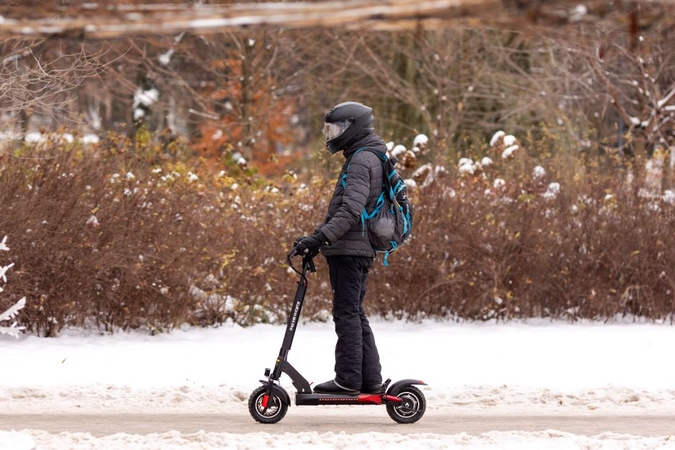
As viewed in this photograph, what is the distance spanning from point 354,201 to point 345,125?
1.58 feet

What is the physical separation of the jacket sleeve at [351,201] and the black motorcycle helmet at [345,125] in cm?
14

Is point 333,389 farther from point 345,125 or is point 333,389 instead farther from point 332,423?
point 345,125

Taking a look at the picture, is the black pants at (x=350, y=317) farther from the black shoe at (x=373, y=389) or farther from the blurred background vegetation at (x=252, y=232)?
the blurred background vegetation at (x=252, y=232)

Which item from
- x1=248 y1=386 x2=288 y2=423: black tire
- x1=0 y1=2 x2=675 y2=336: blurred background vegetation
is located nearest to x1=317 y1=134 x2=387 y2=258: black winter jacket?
x1=248 y1=386 x2=288 y2=423: black tire

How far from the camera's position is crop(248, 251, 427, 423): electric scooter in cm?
744

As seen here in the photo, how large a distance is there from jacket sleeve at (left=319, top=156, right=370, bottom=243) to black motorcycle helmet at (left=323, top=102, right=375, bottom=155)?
0.14 metres

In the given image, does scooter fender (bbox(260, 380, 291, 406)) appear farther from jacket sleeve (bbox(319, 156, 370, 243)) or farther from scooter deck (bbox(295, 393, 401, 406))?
jacket sleeve (bbox(319, 156, 370, 243))

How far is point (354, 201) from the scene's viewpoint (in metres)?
7.22

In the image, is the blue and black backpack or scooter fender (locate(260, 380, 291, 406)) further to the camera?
scooter fender (locate(260, 380, 291, 406))

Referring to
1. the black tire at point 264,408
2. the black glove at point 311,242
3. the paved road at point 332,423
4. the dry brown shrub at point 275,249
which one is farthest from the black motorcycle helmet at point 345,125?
the dry brown shrub at point 275,249

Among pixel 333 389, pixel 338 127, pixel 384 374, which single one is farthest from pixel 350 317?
pixel 384 374

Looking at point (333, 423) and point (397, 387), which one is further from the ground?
point (397, 387)

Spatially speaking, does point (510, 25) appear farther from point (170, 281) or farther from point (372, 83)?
point (372, 83)

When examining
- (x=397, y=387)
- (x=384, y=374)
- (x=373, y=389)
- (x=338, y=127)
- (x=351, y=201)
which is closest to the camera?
(x=351, y=201)
